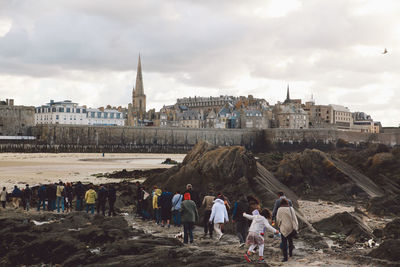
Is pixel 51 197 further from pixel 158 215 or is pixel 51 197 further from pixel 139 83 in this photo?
pixel 139 83

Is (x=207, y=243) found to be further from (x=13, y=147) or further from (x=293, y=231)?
(x=13, y=147)

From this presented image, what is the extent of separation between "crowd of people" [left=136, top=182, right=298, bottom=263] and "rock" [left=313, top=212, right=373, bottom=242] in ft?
6.27

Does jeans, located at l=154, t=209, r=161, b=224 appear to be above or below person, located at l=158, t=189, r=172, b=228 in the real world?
below

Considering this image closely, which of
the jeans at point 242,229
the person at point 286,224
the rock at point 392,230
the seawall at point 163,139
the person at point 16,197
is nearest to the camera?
the person at point 286,224

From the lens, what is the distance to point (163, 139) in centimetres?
7575

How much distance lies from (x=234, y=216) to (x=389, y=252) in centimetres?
363

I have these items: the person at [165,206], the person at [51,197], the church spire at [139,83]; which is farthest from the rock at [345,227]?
the church spire at [139,83]

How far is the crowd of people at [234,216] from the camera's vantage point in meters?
9.24

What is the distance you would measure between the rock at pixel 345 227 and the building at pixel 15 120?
5837cm

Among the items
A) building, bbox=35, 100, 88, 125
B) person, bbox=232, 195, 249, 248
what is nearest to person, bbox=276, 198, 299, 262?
person, bbox=232, 195, 249, 248

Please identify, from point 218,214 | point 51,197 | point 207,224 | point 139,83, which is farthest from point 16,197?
point 139,83

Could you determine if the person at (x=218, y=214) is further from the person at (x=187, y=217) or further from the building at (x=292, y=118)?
the building at (x=292, y=118)

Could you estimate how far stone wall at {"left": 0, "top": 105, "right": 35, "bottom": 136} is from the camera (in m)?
63.2

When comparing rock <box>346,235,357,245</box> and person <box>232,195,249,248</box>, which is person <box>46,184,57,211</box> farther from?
rock <box>346,235,357,245</box>
